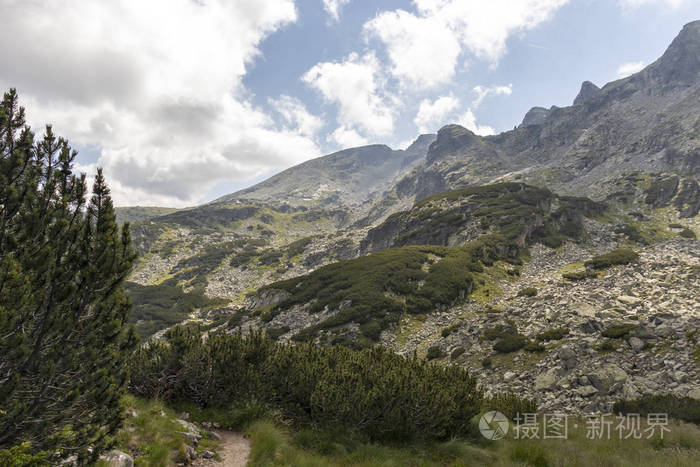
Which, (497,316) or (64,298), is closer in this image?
(64,298)

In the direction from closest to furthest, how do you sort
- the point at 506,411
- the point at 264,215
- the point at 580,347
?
the point at 506,411, the point at 580,347, the point at 264,215

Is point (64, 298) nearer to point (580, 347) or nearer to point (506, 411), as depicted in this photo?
point (506, 411)

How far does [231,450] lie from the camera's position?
8094mm

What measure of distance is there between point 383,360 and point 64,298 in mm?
9712

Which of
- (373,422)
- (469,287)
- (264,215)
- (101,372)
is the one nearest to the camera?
(101,372)

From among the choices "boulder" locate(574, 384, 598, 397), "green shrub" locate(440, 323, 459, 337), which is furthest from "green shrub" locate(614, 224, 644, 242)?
"boulder" locate(574, 384, 598, 397)

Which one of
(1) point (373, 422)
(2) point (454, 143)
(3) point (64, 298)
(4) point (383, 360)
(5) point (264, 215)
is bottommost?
(1) point (373, 422)

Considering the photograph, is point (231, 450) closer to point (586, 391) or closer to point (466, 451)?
point (466, 451)

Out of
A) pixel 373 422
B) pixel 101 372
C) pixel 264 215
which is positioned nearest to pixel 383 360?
pixel 373 422

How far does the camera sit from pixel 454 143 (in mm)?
188375

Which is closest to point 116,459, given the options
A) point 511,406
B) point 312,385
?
point 312,385

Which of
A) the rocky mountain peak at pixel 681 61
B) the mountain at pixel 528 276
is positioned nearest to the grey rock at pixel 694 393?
the mountain at pixel 528 276

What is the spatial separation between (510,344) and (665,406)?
8.14 meters

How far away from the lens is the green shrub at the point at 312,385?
9414mm
